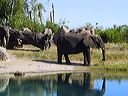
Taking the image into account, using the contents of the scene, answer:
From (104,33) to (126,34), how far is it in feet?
14.8

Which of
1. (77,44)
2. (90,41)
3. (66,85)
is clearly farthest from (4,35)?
(66,85)

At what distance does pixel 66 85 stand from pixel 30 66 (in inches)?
219

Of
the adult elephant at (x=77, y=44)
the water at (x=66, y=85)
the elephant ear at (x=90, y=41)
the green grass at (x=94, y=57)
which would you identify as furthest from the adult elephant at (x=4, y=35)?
the water at (x=66, y=85)

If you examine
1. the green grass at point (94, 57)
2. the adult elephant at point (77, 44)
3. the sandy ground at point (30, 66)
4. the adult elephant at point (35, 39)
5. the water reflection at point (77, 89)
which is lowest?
the water reflection at point (77, 89)

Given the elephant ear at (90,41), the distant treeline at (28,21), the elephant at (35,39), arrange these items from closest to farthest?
the elephant ear at (90,41) → the elephant at (35,39) → the distant treeline at (28,21)

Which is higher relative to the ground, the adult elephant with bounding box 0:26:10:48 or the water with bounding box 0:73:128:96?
the adult elephant with bounding box 0:26:10:48

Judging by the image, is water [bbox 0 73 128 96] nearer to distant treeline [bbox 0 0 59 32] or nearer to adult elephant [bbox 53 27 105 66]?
adult elephant [bbox 53 27 105 66]

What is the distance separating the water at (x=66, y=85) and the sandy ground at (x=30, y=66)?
4.74 ft

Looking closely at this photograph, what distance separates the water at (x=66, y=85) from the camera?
1891cm

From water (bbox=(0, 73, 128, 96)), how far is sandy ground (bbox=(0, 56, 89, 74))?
1444 millimetres

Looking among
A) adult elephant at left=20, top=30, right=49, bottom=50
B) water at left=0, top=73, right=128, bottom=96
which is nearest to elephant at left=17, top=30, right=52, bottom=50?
adult elephant at left=20, top=30, right=49, bottom=50

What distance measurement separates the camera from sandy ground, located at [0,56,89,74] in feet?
82.6

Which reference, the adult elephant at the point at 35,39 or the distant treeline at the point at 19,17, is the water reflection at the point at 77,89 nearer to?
the adult elephant at the point at 35,39

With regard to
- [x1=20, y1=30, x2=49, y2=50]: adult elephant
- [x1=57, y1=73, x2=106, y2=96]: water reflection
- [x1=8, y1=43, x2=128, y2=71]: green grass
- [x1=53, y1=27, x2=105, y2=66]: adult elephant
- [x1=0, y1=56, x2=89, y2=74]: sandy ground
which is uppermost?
[x1=20, y1=30, x2=49, y2=50]: adult elephant
